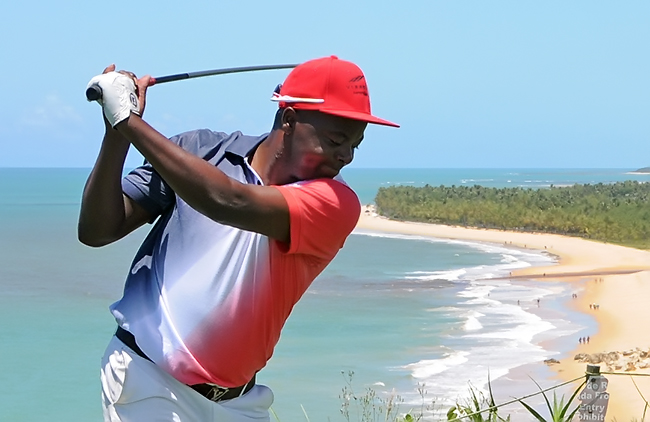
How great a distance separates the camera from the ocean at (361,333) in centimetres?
1192

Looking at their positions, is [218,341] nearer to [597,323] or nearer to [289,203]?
[289,203]

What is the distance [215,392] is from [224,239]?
1.09 ft

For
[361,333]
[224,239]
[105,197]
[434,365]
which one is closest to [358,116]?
[224,239]

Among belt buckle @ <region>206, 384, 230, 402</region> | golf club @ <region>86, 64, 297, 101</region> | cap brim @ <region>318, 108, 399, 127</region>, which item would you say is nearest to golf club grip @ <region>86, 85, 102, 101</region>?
golf club @ <region>86, 64, 297, 101</region>

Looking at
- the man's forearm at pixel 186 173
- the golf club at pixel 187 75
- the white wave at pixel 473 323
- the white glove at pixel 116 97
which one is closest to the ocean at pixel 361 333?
the white wave at pixel 473 323

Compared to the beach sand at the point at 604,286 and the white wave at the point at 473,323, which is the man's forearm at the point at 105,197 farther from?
the white wave at the point at 473,323

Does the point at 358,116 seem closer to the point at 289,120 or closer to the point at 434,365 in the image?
the point at 289,120

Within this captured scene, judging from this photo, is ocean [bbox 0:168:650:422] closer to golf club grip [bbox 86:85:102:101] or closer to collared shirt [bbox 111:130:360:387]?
collared shirt [bbox 111:130:360:387]

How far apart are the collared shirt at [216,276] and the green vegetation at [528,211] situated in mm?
28750

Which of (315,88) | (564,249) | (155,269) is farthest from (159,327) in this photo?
(564,249)

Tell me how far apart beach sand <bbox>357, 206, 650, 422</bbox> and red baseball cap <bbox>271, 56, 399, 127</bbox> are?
177 inches

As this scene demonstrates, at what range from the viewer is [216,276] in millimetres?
1920

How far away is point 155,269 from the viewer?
6.47 ft

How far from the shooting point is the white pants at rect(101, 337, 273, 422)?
1957 millimetres
